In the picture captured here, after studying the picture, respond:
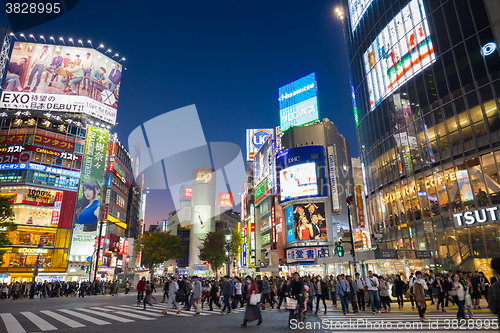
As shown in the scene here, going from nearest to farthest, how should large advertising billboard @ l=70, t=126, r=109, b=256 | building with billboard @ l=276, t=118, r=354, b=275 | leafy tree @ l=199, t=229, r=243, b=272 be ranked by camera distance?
building with billboard @ l=276, t=118, r=354, b=275 → large advertising billboard @ l=70, t=126, r=109, b=256 → leafy tree @ l=199, t=229, r=243, b=272

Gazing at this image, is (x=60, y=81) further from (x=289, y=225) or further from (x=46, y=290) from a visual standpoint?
(x=289, y=225)

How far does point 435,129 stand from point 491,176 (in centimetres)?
589

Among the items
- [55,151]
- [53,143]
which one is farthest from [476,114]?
[53,143]

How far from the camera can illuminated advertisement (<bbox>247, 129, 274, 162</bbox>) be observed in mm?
79000

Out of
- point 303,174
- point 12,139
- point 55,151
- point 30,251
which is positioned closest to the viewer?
point 30,251

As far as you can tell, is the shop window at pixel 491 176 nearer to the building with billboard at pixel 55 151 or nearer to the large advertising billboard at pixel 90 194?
the building with billboard at pixel 55 151

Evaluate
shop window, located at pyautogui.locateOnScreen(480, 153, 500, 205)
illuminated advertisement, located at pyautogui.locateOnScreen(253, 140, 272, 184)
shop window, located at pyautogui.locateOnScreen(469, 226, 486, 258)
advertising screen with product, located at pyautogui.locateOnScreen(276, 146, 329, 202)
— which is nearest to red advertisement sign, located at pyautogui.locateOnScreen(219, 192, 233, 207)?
illuminated advertisement, located at pyautogui.locateOnScreen(253, 140, 272, 184)

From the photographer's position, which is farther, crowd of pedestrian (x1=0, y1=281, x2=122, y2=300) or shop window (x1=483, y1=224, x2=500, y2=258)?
crowd of pedestrian (x1=0, y1=281, x2=122, y2=300)

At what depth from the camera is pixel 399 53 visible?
1257 inches

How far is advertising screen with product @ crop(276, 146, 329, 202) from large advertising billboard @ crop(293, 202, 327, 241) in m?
1.91

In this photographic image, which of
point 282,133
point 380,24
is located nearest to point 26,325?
point 380,24

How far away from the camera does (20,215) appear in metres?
49.9

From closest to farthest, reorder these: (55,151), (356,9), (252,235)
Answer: (356,9) < (55,151) < (252,235)

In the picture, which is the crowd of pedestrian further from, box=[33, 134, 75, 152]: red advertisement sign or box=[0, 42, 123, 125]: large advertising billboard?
box=[0, 42, 123, 125]: large advertising billboard
